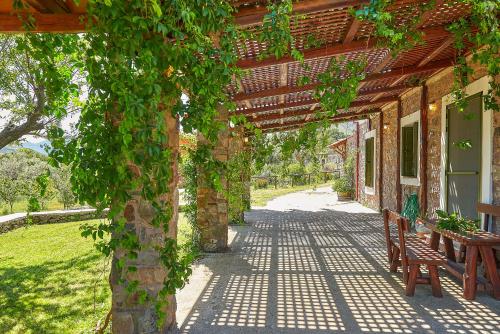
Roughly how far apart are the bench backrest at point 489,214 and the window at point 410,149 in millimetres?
2936

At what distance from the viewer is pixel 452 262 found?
455 centimetres

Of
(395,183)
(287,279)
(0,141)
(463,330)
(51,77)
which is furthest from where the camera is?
(395,183)

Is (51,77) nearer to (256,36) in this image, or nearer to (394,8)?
(256,36)

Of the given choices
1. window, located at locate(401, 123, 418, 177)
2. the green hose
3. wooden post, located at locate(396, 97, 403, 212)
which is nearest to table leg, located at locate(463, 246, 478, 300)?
the green hose

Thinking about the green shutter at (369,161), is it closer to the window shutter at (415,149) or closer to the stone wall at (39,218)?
the window shutter at (415,149)

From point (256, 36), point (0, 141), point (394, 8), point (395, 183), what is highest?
point (394, 8)

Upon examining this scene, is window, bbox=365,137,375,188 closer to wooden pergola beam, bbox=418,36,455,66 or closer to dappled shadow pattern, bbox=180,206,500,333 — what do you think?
dappled shadow pattern, bbox=180,206,500,333

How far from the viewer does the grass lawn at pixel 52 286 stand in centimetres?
358

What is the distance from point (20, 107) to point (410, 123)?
752 cm

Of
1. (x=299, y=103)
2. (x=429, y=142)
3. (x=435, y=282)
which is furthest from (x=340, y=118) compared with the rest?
(x=435, y=282)

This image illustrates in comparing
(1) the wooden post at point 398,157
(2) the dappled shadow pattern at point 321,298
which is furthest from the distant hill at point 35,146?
(1) the wooden post at point 398,157

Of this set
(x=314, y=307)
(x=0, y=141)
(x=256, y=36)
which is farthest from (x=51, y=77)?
(x=0, y=141)

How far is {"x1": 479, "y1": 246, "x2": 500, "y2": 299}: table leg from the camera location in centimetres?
364

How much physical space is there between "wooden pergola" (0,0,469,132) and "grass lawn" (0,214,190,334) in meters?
1.63
